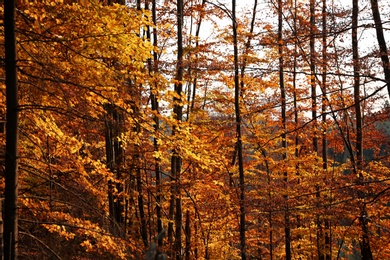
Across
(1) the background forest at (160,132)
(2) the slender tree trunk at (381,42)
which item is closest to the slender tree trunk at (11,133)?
(1) the background forest at (160,132)

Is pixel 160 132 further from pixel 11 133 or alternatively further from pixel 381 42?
pixel 381 42

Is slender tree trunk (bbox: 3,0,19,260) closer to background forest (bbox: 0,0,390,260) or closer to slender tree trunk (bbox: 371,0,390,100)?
background forest (bbox: 0,0,390,260)

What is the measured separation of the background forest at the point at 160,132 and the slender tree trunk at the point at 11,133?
0.01 m

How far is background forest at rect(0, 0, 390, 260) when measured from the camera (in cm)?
478

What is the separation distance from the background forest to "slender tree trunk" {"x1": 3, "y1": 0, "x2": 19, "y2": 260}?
1 centimetres

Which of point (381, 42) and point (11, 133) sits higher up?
point (381, 42)

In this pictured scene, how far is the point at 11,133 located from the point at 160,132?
7.71 ft

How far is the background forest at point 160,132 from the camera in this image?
4781 mm

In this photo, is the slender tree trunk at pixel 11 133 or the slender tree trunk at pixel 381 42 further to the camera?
the slender tree trunk at pixel 381 42

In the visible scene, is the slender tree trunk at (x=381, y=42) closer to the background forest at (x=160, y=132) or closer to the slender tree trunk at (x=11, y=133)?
the background forest at (x=160, y=132)

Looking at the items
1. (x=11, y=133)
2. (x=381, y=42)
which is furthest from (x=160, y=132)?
(x=381, y=42)

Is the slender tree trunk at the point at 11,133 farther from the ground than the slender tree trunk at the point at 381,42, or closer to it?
closer to it

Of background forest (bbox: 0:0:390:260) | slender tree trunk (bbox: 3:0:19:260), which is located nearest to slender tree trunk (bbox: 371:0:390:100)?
background forest (bbox: 0:0:390:260)

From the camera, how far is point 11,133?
13.2 feet
